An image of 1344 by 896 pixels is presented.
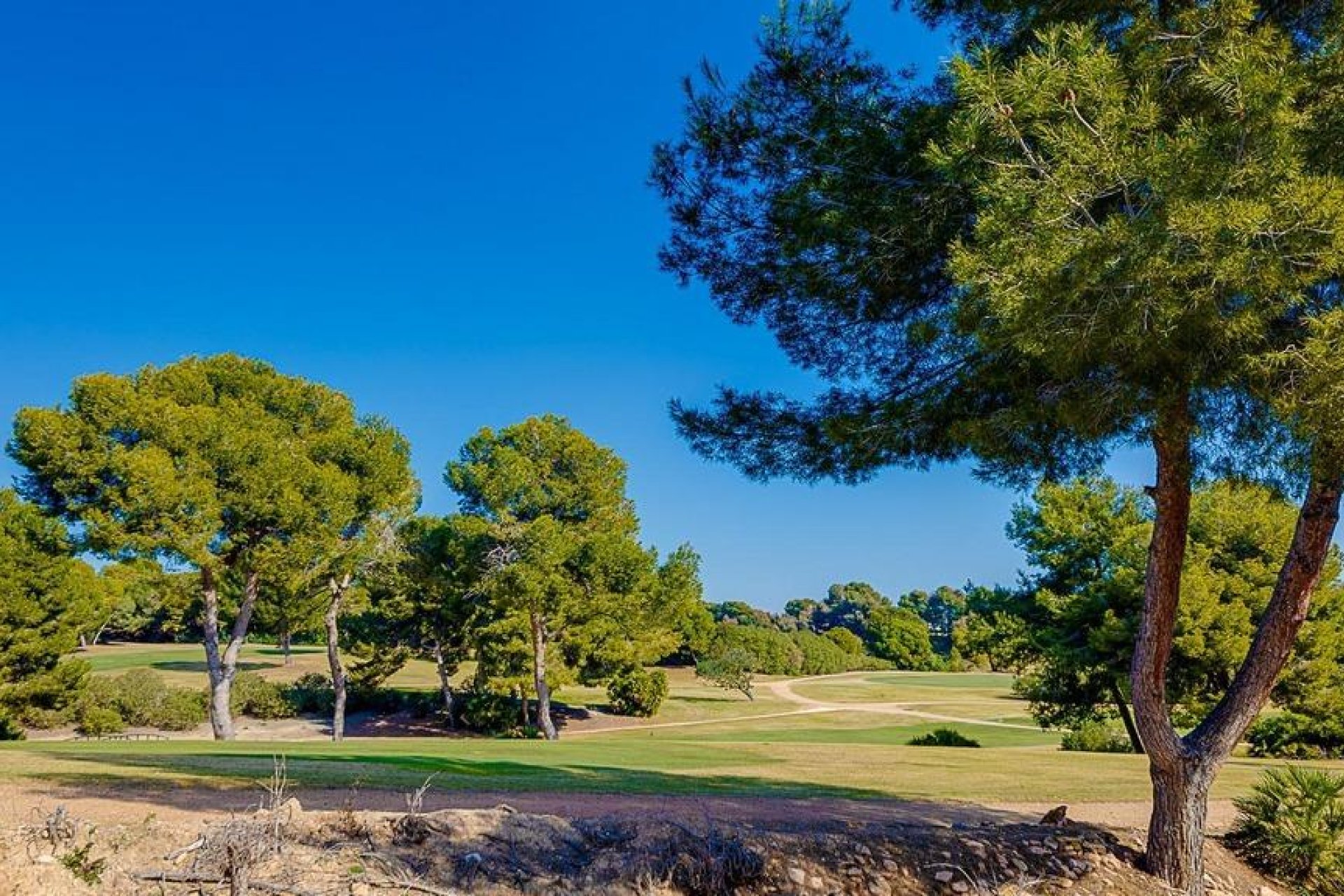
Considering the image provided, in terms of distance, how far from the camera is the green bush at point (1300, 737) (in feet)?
72.2

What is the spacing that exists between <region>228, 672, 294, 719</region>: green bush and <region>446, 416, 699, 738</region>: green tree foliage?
8.02 meters

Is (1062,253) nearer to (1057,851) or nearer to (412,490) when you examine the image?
(1057,851)

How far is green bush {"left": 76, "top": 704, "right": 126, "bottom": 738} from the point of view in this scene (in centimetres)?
2500

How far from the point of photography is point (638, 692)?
34531 mm

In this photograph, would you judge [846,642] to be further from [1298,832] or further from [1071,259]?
[1071,259]

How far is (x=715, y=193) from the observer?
777cm

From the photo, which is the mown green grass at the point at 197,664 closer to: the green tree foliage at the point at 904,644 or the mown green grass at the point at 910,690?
the mown green grass at the point at 910,690

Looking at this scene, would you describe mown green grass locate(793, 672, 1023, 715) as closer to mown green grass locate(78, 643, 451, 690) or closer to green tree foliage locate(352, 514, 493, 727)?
mown green grass locate(78, 643, 451, 690)

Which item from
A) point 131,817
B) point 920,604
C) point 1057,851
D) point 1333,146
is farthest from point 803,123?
point 920,604

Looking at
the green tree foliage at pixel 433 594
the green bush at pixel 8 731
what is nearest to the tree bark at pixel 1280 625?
the green tree foliage at pixel 433 594

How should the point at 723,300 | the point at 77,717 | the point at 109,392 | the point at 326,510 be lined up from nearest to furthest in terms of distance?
the point at 723,300 < the point at 109,392 < the point at 326,510 < the point at 77,717

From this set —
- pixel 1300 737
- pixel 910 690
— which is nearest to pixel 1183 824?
pixel 1300 737

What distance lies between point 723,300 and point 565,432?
21.8 m

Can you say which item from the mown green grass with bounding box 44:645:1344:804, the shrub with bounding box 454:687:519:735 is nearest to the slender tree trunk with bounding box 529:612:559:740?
the mown green grass with bounding box 44:645:1344:804
